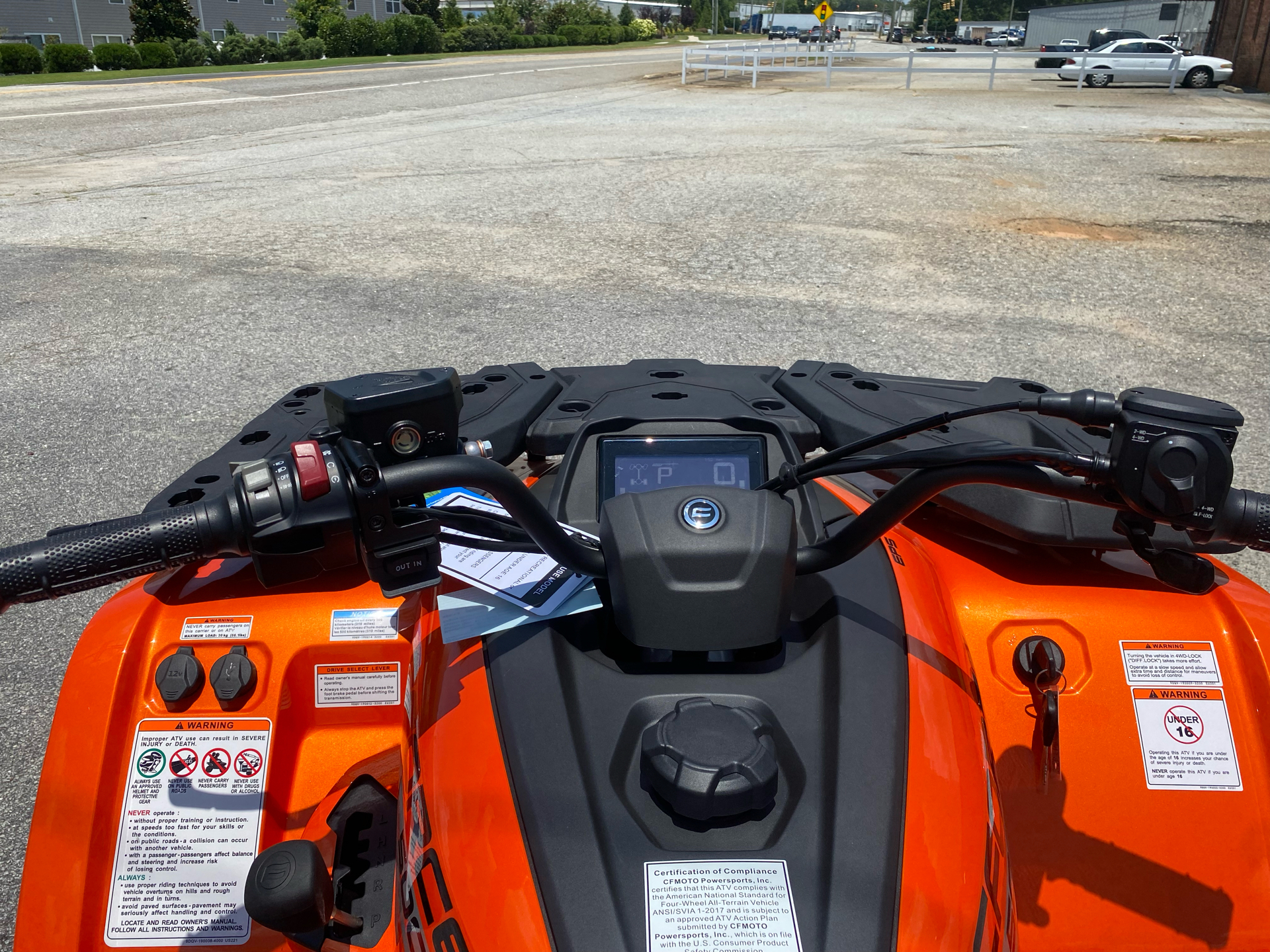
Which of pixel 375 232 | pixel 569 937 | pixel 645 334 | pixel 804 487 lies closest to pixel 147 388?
pixel 645 334

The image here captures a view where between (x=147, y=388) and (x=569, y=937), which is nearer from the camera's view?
(x=569, y=937)

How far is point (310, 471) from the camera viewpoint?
1.06 meters

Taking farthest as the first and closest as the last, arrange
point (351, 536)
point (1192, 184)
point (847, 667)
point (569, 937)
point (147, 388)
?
1. point (1192, 184)
2. point (147, 388)
3. point (847, 667)
4. point (351, 536)
5. point (569, 937)

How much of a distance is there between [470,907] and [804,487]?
822 mm

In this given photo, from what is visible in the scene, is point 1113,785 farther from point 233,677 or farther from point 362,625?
point 233,677

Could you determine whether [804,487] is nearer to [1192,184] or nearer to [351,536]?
[351,536]

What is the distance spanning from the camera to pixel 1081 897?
164 centimetres

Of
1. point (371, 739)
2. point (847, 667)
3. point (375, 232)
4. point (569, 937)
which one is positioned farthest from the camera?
point (375, 232)

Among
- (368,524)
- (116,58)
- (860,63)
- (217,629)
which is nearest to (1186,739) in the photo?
(368,524)

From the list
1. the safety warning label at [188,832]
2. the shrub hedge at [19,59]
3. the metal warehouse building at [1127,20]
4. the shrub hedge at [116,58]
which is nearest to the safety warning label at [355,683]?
the safety warning label at [188,832]

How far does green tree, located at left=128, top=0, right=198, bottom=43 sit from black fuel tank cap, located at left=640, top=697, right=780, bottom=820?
4246 cm

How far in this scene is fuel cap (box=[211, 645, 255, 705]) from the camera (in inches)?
66.6

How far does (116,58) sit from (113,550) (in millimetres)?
34674

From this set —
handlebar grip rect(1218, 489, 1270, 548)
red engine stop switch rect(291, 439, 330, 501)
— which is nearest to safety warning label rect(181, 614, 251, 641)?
red engine stop switch rect(291, 439, 330, 501)
